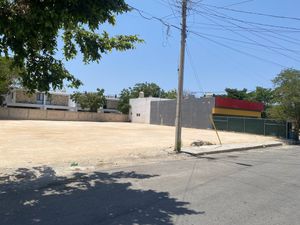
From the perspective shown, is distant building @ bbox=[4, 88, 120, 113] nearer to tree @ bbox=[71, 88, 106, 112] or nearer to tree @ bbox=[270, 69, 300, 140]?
tree @ bbox=[71, 88, 106, 112]

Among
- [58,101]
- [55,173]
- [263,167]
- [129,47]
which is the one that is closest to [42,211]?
[55,173]

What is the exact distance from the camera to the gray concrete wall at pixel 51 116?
64062 millimetres

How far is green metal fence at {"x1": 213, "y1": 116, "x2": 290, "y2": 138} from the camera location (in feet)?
129

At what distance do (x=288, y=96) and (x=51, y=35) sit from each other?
28.9 m

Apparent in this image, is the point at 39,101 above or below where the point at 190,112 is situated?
above

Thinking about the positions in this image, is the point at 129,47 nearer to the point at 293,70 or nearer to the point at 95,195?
the point at 95,195

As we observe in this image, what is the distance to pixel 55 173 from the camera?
12.0 m

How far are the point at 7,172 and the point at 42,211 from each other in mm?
5543

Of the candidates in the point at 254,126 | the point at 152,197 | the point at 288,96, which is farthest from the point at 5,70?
the point at 254,126

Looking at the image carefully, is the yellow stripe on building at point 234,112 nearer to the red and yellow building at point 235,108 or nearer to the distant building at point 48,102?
the red and yellow building at point 235,108

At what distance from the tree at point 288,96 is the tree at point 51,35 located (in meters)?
25.2

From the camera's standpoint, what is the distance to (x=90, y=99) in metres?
80.9

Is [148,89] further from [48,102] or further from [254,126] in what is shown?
[254,126]

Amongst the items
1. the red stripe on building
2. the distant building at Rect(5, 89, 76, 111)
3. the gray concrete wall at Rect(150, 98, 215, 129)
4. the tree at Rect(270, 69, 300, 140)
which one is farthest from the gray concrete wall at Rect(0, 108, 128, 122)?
the tree at Rect(270, 69, 300, 140)
